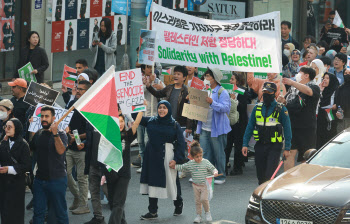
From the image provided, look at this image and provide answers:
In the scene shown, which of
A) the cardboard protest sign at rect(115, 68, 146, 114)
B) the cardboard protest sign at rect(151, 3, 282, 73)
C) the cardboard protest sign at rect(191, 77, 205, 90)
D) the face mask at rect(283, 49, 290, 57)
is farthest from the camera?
the face mask at rect(283, 49, 290, 57)

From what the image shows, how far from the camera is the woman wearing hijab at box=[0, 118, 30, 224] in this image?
10.9 metres

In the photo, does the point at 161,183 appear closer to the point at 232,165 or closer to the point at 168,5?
the point at 232,165

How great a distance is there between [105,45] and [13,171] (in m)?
7.25

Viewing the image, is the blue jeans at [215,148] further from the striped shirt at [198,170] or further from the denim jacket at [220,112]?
the striped shirt at [198,170]

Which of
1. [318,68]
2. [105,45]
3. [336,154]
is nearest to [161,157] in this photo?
[336,154]

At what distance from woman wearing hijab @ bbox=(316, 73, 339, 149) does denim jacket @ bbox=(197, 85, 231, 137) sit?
8.82 feet

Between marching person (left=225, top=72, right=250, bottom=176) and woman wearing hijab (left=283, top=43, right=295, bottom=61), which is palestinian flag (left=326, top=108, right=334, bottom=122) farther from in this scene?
woman wearing hijab (left=283, top=43, right=295, bottom=61)

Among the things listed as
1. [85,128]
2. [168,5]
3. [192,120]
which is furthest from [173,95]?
[168,5]

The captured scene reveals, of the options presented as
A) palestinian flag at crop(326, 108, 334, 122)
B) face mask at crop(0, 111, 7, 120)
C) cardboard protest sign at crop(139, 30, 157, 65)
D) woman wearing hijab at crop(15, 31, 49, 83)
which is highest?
cardboard protest sign at crop(139, 30, 157, 65)

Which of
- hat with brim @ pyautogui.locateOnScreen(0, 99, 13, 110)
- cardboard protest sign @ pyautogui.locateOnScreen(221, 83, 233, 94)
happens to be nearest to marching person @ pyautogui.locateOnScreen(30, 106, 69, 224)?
hat with brim @ pyautogui.locateOnScreen(0, 99, 13, 110)

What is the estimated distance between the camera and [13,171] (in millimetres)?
10844

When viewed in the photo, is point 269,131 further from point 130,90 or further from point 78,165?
→ point 78,165

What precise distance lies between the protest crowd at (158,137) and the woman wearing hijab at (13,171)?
0.5 inches

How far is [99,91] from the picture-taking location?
10547mm
